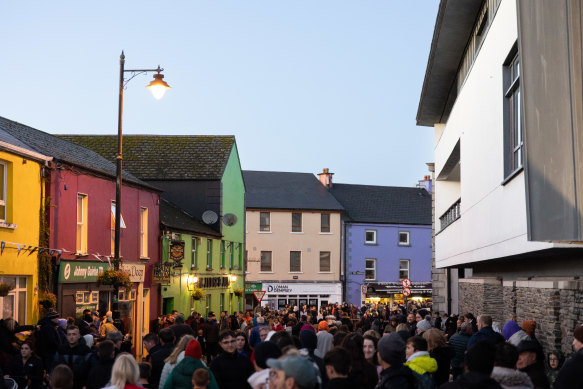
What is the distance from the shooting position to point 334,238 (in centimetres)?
6291

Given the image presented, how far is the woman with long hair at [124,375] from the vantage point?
7.89 m

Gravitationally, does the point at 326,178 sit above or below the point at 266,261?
above

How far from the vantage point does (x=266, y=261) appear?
204 ft

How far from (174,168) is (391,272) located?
2724 cm

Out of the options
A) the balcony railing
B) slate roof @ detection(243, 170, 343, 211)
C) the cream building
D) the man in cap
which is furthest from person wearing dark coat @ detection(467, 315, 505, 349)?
slate roof @ detection(243, 170, 343, 211)

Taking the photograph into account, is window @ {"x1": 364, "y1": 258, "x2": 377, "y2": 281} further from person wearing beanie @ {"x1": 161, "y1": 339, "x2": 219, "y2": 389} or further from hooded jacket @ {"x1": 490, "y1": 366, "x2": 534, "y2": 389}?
hooded jacket @ {"x1": 490, "y1": 366, "x2": 534, "y2": 389}

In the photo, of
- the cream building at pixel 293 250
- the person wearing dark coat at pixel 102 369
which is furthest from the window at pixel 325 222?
the person wearing dark coat at pixel 102 369

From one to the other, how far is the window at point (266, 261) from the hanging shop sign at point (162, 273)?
30.4m

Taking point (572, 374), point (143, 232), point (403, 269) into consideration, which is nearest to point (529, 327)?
point (572, 374)

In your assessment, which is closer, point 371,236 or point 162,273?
point 162,273

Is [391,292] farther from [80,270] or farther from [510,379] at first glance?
[510,379]

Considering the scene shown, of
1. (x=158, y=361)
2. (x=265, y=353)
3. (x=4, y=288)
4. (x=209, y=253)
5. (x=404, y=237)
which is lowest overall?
(x=158, y=361)

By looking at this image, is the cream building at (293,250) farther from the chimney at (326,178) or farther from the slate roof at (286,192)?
the chimney at (326,178)

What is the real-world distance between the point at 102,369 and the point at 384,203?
191ft
